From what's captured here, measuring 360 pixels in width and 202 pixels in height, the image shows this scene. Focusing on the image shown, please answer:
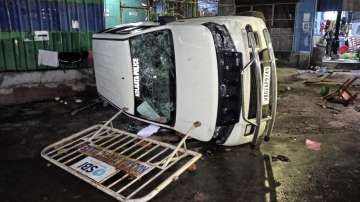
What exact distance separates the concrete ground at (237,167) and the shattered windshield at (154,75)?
0.78m

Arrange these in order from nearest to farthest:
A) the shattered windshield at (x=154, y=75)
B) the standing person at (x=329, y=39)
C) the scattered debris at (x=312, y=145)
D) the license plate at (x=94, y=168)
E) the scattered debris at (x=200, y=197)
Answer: the scattered debris at (x=200, y=197)
the license plate at (x=94, y=168)
the shattered windshield at (x=154, y=75)
the scattered debris at (x=312, y=145)
the standing person at (x=329, y=39)

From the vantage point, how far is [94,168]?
10.8 ft

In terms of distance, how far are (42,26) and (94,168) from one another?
4178 millimetres

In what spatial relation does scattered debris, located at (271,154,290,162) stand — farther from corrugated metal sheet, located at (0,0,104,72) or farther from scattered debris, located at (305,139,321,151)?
corrugated metal sheet, located at (0,0,104,72)

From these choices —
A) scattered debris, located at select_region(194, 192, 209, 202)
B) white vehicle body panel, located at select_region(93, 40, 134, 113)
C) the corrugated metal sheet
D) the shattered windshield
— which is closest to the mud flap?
scattered debris, located at select_region(194, 192, 209, 202)

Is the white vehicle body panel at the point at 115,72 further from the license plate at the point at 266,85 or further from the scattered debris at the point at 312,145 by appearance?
the scattered debris at the point at 312,145

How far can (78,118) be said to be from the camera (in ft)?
17.5

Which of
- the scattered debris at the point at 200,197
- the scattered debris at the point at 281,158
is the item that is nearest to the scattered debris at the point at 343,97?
the scattered debris at the point at 281,158

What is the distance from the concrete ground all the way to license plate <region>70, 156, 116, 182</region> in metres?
0.12

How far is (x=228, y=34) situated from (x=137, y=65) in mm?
1399

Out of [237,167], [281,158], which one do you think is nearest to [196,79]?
[237,167]

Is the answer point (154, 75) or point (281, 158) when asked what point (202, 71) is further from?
point (281, 158)

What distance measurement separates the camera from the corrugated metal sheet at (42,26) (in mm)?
5945

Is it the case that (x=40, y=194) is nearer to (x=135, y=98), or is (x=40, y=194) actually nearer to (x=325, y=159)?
(x=135, y=98)
